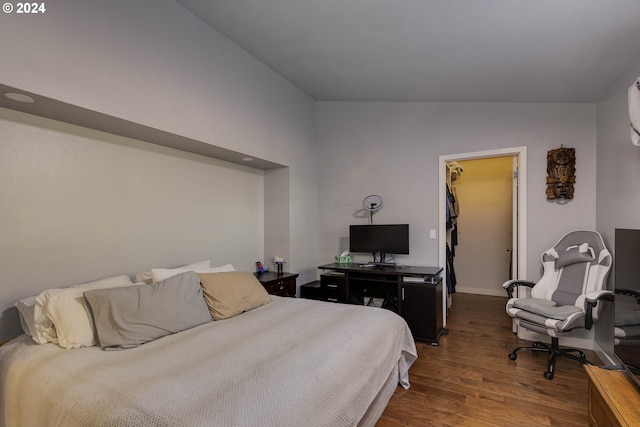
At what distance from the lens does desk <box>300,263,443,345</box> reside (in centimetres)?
336

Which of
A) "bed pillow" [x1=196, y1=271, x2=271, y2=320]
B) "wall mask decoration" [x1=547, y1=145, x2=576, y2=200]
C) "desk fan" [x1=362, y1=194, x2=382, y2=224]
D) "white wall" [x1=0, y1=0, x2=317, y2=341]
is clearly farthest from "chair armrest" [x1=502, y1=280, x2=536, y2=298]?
"white wall" [x1=0, y1=0, x2=317, y2=341]

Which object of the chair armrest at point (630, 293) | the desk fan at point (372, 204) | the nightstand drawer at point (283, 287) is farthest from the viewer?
the desk fan at point (372, 204)

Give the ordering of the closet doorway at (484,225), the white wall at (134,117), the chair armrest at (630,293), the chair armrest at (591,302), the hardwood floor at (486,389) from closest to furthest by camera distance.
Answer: the chair armrest at (630,293) < the white wall at (134,117) < the hardwood floor at (486,389) < the chair armrest at (591,302) < the closet doorway at (484,225)

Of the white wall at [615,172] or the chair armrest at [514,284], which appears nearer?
the white wall at [615,172]

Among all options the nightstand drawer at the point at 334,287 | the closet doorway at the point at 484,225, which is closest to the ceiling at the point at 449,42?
the closet doorway at the point at 484,225

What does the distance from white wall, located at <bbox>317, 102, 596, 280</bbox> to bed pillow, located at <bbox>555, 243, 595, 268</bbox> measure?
281 mm

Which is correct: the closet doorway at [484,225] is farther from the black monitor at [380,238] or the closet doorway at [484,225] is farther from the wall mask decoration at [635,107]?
the wall mask decoration at [635,107]

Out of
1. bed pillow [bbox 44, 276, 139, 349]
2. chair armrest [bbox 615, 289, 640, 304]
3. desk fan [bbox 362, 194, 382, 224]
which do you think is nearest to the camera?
chair armrest [bbox 615, 289, 640, 304]

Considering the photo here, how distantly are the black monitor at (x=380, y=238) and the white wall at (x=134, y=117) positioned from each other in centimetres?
130

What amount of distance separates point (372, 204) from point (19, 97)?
11.1 ft

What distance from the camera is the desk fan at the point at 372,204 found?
4.12 meters

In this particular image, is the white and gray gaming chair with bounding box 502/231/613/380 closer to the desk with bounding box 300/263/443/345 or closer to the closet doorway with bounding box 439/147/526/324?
the desk with bounding box 300/263/443/345

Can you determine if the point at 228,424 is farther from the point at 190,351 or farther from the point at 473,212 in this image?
the point at 473,212

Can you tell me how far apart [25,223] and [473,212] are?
590cm
